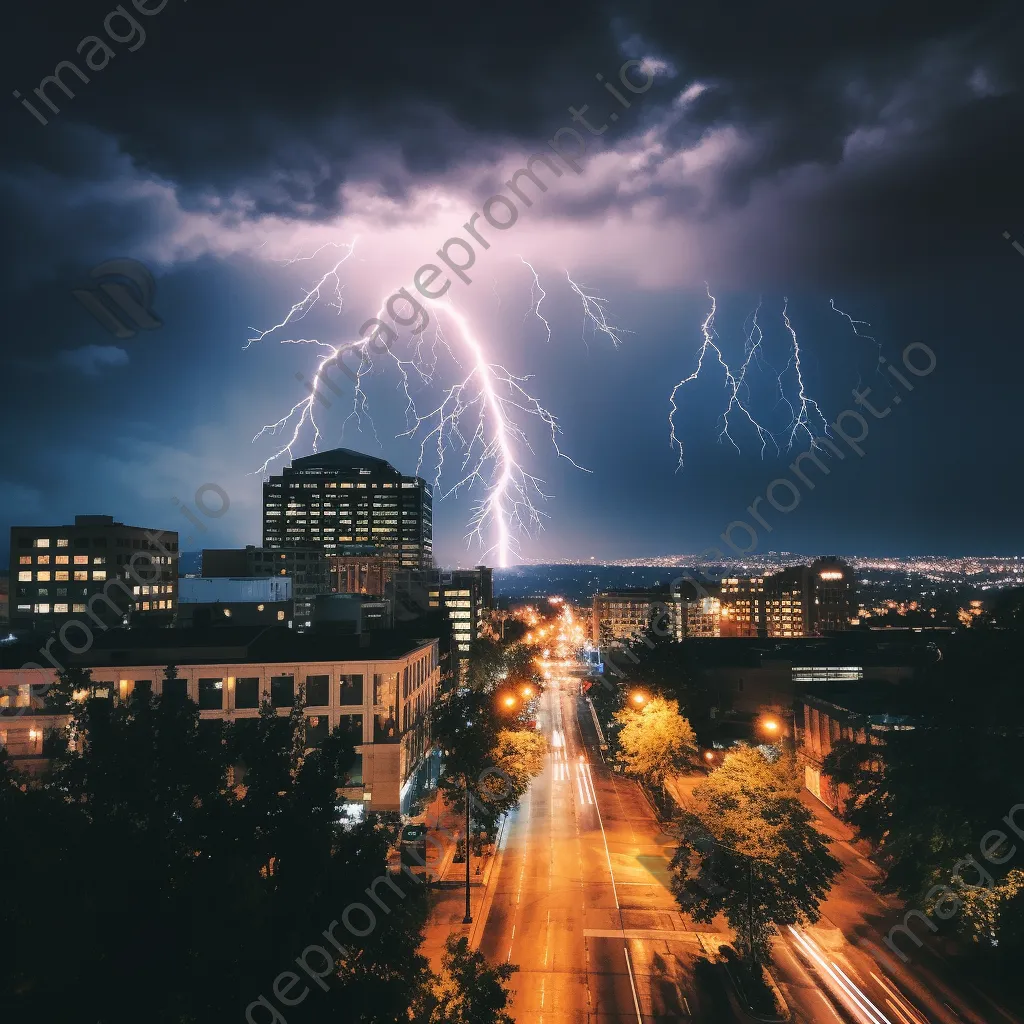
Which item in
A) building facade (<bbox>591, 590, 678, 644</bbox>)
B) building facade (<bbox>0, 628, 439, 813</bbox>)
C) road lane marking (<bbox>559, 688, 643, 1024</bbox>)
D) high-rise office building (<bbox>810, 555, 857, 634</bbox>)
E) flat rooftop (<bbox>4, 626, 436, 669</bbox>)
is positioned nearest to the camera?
road lane marking (<bbox>559, 688, 643, 1024</bbox>)

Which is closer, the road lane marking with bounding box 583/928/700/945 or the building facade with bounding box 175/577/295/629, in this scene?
the road lane marking with bounding box 583/928/700/945

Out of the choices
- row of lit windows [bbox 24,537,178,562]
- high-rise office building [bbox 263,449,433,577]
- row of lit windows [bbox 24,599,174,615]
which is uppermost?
high-rise office building [bbox 263,449,433,577]

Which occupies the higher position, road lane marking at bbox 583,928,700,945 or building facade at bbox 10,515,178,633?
building facade at bbox 10,515,178,633

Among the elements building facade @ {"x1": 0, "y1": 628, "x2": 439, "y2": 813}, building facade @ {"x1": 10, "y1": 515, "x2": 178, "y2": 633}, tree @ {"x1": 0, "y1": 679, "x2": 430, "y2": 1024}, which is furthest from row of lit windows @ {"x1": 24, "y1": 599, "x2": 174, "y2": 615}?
tree @ {"x1": 0, "y1": 679, "x2": 430, "y2": 1024}

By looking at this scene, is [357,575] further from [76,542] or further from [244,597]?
[76,542]

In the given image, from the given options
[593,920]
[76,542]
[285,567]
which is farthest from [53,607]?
[593,920]

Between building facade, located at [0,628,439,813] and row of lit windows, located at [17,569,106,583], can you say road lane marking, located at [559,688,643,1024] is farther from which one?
row of lit windows, located at [17,569,106,583]

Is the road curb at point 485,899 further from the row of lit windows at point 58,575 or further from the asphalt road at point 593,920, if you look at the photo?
the row of lit windows at point 58,575
